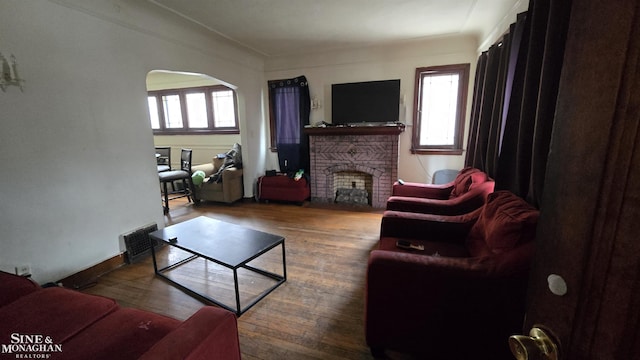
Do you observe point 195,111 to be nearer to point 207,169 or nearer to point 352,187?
point 207,169

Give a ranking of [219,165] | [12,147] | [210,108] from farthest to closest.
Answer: [210,108] → [219,165] → [12,147]

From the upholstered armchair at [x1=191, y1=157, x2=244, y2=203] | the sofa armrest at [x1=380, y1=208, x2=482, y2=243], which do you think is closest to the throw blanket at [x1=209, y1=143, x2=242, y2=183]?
the upholstered armchair at [x1=191, y1=157, x2=244, y2=203]

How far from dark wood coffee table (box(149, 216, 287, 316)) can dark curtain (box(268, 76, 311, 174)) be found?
2389 mm

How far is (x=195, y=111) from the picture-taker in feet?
19.0

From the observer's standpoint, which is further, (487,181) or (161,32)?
(161,32)

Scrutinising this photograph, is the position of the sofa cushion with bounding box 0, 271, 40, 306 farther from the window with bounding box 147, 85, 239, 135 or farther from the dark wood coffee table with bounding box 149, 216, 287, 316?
the window with bounding box 147, 85, 239, 135

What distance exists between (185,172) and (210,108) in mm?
1874

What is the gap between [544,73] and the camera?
133 cm

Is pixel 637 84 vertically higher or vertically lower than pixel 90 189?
higher

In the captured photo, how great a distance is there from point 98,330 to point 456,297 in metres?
1.60

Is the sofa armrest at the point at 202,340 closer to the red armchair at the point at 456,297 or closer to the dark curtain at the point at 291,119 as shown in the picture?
→ the red armchair at the point at 456,297

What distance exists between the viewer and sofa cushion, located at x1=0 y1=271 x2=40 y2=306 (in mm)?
1270

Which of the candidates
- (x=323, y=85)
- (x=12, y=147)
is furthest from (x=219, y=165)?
(x=12, y=147)

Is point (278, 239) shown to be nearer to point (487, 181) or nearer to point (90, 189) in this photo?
point (90, 189)
